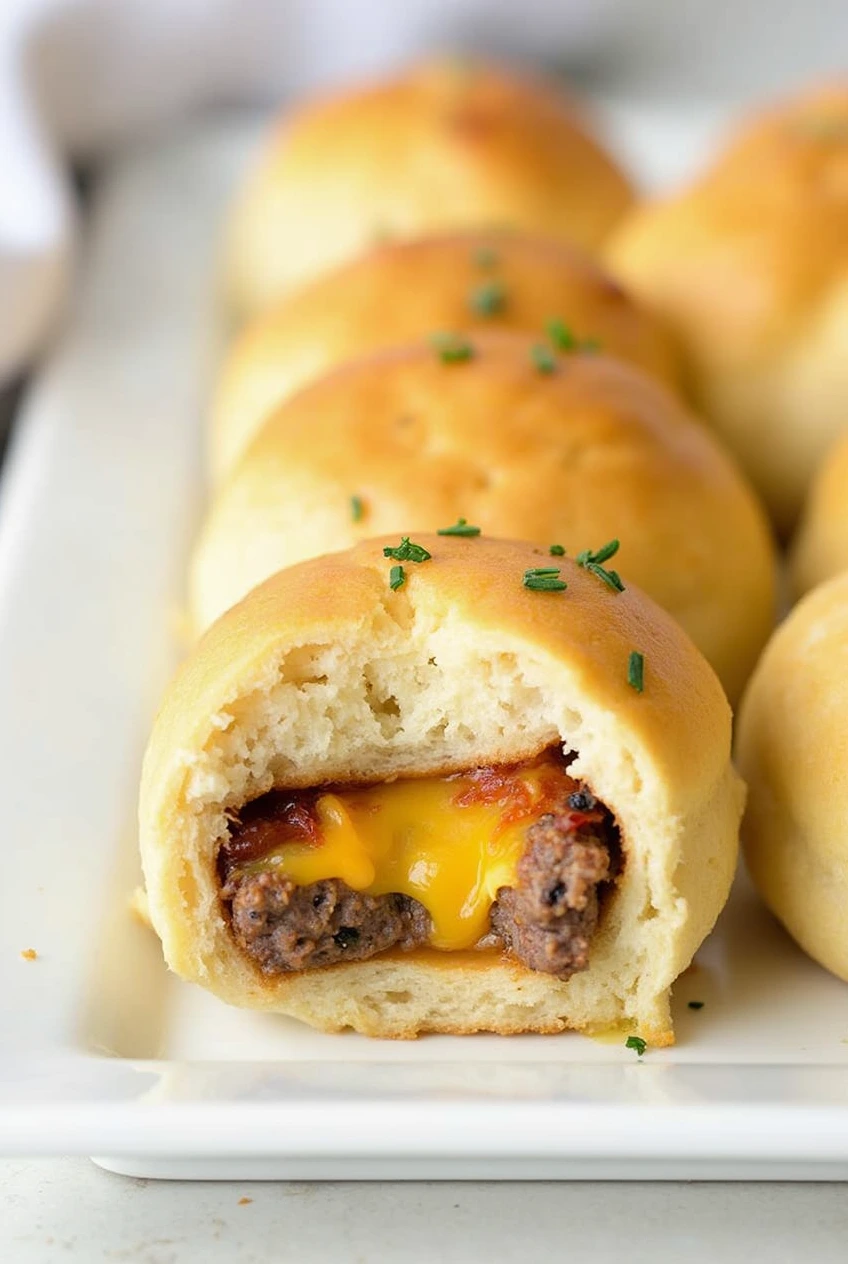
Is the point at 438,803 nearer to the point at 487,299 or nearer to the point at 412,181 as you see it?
the point at 487,299

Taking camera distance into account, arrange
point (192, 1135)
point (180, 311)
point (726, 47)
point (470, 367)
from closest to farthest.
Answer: point (192, 1135), point (470, 367), point (180, 311), point (726, 47)

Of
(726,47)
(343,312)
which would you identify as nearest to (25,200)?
(343,312)

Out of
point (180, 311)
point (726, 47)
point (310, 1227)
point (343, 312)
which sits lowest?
point (310, 1227)

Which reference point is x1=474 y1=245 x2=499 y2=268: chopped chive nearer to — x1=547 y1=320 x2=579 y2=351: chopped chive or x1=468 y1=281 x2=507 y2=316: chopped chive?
x1=468 y1=281 x2=507 y2=316: chopped chive

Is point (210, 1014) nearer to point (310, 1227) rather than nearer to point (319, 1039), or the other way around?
point (319, 1039)

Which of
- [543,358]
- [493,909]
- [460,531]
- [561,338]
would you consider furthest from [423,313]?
[493,909]

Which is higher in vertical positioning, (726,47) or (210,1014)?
(726,47)
